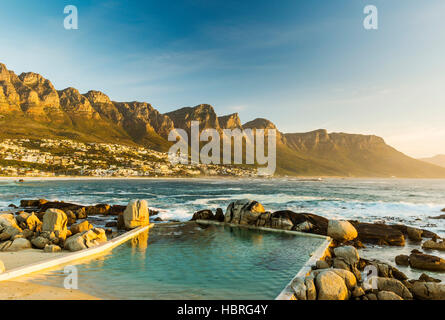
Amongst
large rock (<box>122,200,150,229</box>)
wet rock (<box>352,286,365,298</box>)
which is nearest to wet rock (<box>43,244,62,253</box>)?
large rock (<box>122,200,150,229</box>)

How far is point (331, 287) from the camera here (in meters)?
9.46

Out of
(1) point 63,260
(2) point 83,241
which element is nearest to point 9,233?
(2) point 83,241

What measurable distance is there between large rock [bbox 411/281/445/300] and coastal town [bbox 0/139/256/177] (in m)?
154

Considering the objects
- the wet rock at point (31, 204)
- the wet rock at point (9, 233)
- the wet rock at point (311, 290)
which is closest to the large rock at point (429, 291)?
the wet rock at point (311, 290)

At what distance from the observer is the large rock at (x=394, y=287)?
9988 millimetres

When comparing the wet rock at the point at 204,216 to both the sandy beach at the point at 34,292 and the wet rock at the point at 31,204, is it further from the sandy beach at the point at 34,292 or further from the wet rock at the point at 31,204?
the wet rock at the point at 31,204

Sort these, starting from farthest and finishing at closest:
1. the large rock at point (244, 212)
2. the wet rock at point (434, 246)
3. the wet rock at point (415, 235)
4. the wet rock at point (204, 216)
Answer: the wet rock at point (204, 216)
the large rock at point (244, 212)
the wet rock at point (415, 235)
the wet rock at point (434, 246)

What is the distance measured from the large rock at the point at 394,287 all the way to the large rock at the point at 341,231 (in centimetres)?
1007

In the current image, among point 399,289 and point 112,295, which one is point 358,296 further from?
point 112,295

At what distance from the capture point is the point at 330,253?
16.4 metres
